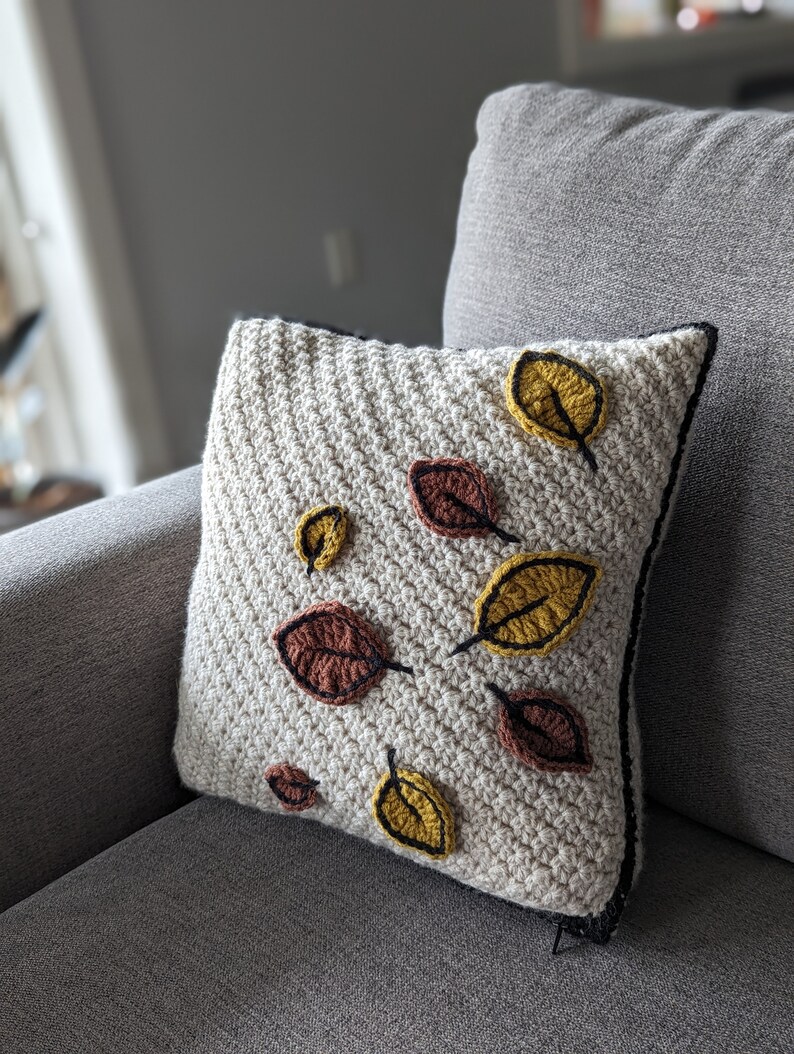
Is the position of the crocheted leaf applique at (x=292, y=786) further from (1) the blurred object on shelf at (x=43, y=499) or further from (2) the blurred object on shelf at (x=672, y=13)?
(2) the blurred object on shelf at (x=672, y=13)

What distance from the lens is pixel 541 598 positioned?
0.61 meters

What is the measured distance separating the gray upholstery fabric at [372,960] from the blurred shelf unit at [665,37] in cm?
232

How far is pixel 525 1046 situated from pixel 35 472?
72.1 inches

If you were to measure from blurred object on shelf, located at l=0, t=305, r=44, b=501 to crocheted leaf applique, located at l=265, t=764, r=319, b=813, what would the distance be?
1.06 metres

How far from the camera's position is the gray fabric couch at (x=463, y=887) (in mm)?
602

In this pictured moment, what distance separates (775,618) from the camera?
0.65 metres

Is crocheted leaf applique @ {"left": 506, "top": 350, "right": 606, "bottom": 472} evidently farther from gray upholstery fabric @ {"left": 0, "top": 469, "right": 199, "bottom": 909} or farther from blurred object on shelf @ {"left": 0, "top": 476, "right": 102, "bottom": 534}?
blurred object on shelf @ {"left": 0, "top": 476, "right": 102, "bottom": 534}

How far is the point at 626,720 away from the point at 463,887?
156mm

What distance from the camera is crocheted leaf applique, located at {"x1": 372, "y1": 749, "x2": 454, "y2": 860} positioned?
0.63 meters

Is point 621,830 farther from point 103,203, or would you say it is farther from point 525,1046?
point 103,203

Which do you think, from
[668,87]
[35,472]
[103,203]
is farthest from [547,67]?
[35,472]

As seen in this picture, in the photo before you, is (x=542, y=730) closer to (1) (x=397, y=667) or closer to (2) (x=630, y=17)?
(1) (x=397, y=667)

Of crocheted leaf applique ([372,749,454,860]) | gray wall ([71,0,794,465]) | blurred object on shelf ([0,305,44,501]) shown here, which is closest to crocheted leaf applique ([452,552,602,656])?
crocheted leaf applique ([372,749,454,860])

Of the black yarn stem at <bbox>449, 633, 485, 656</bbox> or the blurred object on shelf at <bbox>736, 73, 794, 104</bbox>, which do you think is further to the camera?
the blurred object on shelf at <bbox>736, 73, 794, 104</bbox>
